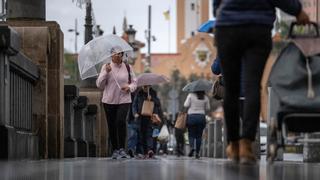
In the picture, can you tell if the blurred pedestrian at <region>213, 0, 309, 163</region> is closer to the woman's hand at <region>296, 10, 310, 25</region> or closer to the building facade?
the woman's hand at <region>296, 10, 310, 25</region>

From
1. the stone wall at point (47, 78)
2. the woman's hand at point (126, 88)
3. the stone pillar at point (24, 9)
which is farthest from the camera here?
the stone pillar at point (24, 9)

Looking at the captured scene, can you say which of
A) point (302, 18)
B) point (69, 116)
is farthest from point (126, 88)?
point (302, 18)

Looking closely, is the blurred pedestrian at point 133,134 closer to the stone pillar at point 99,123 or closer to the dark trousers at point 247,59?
the stone pillar at point 99,123

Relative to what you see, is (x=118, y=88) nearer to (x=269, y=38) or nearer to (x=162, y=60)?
(x=269, y=38)

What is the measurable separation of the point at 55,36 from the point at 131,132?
3.68 m

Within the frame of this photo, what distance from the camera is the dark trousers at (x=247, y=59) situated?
7.60 m

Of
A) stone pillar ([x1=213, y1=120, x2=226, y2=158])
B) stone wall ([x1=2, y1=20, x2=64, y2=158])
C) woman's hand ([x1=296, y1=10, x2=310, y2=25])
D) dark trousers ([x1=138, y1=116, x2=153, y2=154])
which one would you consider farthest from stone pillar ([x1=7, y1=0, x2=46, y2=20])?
stone pillar ([x1=213, y1=120, x2=226, y2=158])

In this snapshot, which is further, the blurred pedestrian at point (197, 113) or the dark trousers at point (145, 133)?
the blurred pedestrian at point (197, 113)

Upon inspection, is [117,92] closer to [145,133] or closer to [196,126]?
[145,133]

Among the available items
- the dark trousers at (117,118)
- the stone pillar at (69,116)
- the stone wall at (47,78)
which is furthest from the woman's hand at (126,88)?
the stone pillar at (69,116)

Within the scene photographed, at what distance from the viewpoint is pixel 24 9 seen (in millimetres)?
15562

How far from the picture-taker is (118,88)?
14.8 meters

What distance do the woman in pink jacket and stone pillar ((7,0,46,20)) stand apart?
1655mm

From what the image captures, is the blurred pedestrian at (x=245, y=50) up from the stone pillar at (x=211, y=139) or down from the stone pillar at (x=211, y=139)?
up
